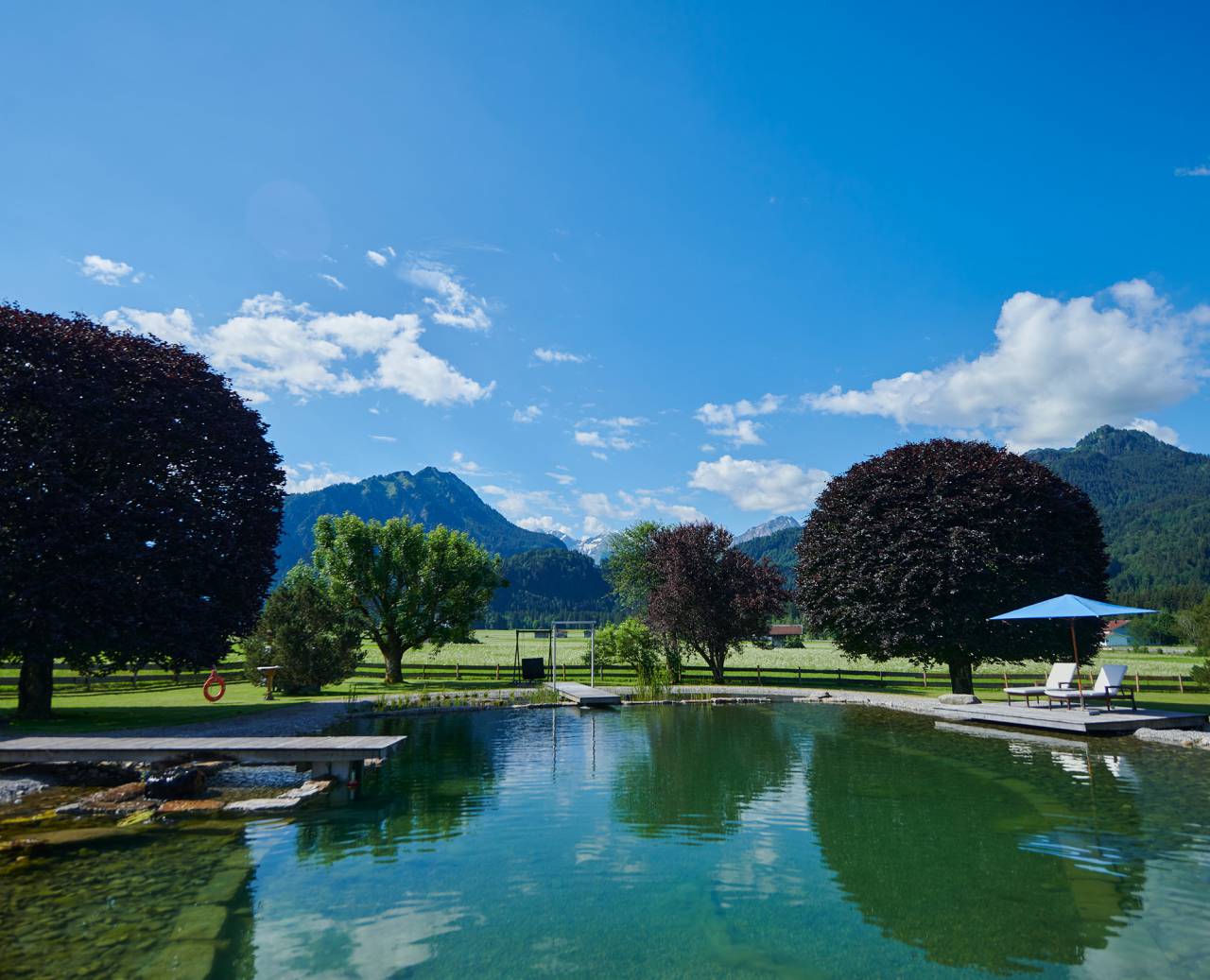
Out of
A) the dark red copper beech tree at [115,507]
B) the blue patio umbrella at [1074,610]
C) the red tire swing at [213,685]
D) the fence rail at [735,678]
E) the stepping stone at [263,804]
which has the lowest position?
the fence rail at [735,678]

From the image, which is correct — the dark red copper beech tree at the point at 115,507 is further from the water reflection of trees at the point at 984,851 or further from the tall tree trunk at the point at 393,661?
the water reflection of trees at the point at 984,851

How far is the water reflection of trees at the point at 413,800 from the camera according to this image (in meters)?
10.6

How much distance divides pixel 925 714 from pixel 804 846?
17151 mm

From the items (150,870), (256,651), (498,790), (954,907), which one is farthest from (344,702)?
(954,907)

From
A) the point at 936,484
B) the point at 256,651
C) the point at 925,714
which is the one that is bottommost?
the point at 925,714

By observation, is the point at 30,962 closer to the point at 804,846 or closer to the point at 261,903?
the point at 261,903

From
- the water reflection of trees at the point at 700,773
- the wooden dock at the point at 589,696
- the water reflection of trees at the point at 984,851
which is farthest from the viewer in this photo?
the wooden dock at the point at 589,696

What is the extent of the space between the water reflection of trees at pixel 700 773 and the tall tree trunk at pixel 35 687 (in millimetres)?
17925

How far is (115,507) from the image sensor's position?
20625 mm

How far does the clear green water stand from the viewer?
6816 mm

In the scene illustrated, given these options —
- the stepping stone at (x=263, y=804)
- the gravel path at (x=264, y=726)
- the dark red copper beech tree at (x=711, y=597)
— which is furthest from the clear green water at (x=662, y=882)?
the dark red copper beech tree at (x=711, y=597)

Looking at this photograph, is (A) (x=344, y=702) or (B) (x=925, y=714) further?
(A) (x=344, y=702)

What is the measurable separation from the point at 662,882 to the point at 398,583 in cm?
3512

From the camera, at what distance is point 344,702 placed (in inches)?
1095
